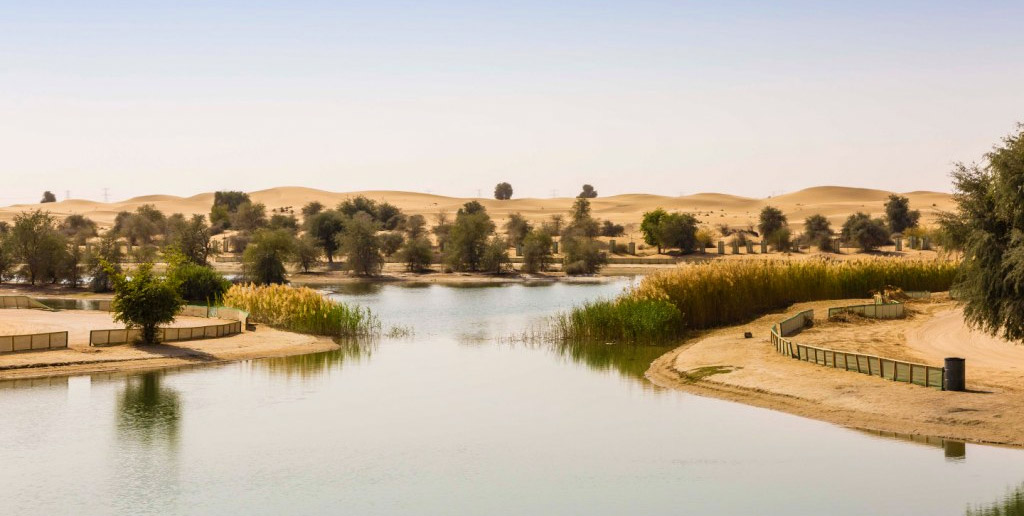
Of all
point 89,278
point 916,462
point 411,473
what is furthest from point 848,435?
point 89,278

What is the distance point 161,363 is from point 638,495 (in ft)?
79.1

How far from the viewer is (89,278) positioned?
8650cm

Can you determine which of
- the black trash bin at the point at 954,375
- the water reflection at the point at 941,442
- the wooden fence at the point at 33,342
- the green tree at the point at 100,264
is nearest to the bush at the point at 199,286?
the green tree at the point at 100,264

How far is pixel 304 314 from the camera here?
53.5 meters

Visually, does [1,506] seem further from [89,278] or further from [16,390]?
[89,278]

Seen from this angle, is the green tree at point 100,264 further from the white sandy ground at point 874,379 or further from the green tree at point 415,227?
the green tree at point 415,227

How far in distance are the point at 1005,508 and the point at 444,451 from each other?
13006mm

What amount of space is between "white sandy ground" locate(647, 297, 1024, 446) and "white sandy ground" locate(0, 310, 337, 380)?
53.5 feet

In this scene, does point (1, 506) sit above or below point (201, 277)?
below

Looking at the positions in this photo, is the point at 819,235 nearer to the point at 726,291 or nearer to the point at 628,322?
the point at 726,291

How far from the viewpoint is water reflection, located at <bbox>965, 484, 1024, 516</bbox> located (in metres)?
23.0

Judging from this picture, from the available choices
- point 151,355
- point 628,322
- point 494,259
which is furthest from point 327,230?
point 151,355

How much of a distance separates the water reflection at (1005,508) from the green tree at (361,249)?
79004 mm

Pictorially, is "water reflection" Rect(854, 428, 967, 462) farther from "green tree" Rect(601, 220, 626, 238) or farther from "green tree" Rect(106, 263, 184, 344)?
"green tree" Rect(601, 220, 626, 238)
